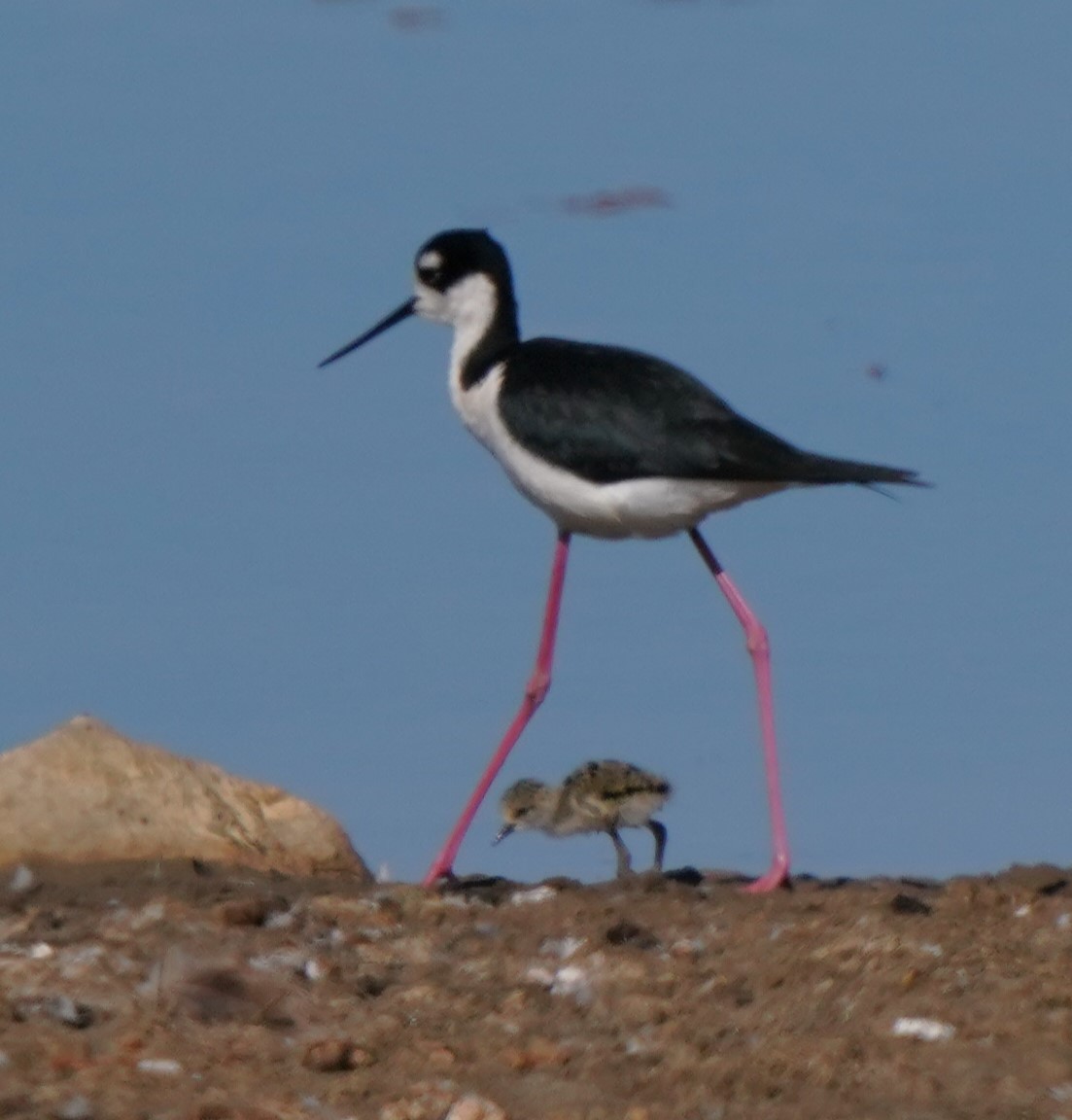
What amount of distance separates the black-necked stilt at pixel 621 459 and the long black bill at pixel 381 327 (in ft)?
3.31

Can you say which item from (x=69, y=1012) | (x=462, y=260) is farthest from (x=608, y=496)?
(x=69, y=1012)

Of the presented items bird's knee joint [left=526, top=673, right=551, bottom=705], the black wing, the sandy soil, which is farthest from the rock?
the black wing

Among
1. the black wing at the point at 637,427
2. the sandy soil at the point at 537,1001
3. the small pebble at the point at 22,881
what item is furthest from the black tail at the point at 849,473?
the small pebble at the point at 22,881

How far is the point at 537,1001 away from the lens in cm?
696

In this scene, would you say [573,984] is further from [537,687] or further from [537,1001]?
[537,687]

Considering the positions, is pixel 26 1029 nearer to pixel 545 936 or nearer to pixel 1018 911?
pixel 545 936

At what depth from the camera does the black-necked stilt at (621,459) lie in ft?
30.0

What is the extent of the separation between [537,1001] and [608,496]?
2848 mm

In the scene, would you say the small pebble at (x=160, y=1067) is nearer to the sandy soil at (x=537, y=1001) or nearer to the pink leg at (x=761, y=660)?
the sandy soil at (x=537, y=1001)

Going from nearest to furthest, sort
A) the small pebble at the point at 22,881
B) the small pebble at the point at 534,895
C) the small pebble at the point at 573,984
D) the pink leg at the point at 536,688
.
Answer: the small pebble at the point at 573,984 < the small pebble at the point at 534,895 < the small pebble at the point at 22,881 < the pink leg at the point at 536,688

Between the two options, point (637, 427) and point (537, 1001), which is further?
point (637, 427)

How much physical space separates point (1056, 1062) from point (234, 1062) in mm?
2241

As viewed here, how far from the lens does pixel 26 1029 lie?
652 cm

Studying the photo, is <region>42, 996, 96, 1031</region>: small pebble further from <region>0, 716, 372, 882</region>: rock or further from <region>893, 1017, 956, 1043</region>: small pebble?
<region>0, 716, 372, 882</region>: rock
